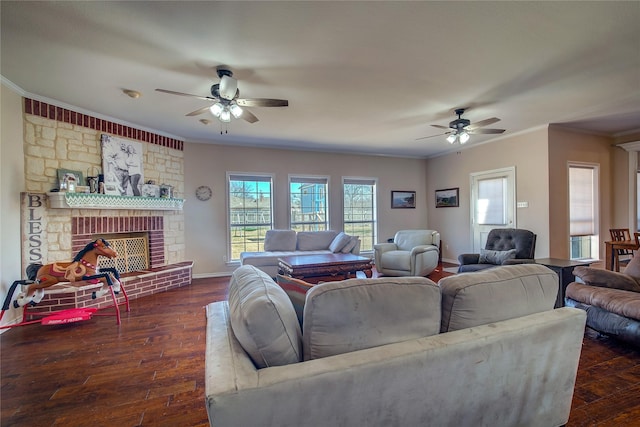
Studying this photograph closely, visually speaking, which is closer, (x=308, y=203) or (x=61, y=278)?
(x=61, y=278)

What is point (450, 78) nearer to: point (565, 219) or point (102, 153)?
point (565, 219)

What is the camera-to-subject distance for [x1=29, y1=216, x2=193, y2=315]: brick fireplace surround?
3.34 meters

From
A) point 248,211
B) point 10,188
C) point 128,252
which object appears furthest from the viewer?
point 248,211

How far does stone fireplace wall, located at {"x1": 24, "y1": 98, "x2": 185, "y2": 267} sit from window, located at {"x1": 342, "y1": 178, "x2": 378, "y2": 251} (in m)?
3.59

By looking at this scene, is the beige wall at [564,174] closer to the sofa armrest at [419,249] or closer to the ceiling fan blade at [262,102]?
the sofa armrest at [419,249]

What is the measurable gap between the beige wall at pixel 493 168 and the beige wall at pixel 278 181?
48cm

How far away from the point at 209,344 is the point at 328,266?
8.95ft

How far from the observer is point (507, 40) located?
2312mm

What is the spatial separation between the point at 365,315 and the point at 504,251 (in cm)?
387

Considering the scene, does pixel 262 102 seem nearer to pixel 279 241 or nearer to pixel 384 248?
pixel 279 241

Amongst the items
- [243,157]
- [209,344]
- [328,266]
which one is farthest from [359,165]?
[209,344]

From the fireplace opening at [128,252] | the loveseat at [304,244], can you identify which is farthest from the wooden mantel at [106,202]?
the loveseat at [304,244]

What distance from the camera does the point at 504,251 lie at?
164 inches

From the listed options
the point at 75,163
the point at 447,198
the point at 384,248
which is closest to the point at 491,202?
the point at 447,198
